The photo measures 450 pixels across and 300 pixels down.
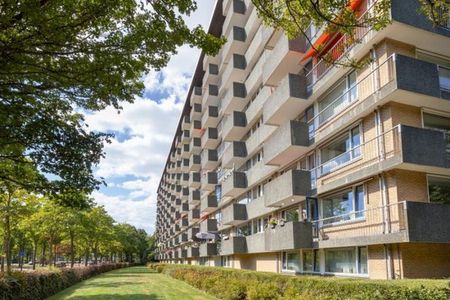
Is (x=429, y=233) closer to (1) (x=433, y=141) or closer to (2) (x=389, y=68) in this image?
(1) (x=433, y=141)

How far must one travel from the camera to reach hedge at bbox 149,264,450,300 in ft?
27.1

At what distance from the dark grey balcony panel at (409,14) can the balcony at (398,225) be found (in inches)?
247

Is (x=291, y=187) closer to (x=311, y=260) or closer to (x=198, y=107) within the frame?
(x=311, y=260)

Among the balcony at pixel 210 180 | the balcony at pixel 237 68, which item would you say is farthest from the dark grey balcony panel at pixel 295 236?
the balcony at pixel 210 180

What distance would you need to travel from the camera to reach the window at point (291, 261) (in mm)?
22281

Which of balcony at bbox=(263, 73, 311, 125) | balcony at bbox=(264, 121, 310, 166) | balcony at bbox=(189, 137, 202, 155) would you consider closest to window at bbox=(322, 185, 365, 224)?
balcony at bbox=(264, 121, 310, 166)

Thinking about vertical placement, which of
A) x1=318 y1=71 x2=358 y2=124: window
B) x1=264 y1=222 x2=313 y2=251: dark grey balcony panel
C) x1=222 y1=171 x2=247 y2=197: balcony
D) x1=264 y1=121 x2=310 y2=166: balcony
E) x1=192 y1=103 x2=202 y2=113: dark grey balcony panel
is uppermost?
x1=192 y1=103 x2=202 y2=113: dark grey balcony panel

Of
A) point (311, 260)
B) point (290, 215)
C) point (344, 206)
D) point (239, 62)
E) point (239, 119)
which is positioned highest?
point (239, 62)

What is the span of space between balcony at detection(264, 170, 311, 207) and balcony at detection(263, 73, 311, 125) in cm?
373

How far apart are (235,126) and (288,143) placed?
1213 cm

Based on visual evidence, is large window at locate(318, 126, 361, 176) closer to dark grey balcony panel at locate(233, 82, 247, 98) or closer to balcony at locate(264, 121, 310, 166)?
balcony at locate(264, 121, 310, 166)

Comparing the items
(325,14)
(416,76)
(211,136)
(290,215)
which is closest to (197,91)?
(211,136)

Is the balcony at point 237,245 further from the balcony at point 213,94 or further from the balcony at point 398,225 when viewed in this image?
the balcony at point 213,94

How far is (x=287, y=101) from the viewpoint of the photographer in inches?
825
